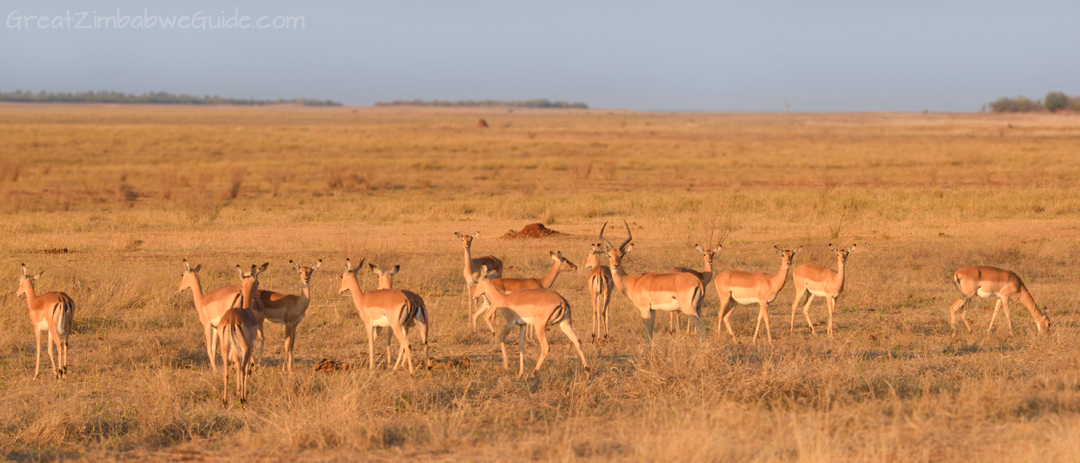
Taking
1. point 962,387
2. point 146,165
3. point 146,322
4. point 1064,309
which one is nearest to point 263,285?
point 146,322

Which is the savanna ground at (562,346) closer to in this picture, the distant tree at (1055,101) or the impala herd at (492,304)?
the impala herd at (492,304)

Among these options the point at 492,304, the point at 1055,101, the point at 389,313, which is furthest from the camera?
the point at 1055,101

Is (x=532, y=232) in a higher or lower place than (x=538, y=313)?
lower

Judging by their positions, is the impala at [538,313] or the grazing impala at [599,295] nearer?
the impala at [538,313]

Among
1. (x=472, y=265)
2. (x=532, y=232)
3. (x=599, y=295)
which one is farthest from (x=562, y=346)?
(x=532, y=232)

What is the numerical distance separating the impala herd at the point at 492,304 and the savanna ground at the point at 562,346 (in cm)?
31

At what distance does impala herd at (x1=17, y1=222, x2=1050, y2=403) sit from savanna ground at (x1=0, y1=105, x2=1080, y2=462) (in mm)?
306

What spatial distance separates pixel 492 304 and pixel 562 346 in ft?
3.54

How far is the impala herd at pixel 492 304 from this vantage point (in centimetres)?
744

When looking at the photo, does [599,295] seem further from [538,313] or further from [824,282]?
[824,282]

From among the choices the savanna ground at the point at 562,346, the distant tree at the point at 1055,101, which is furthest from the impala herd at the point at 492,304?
the distant tree at the point at 1055,101

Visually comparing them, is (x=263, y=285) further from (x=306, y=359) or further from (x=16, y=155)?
(x=16, y=155)

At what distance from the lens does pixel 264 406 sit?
6637mm

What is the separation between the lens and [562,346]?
885 centimetres
